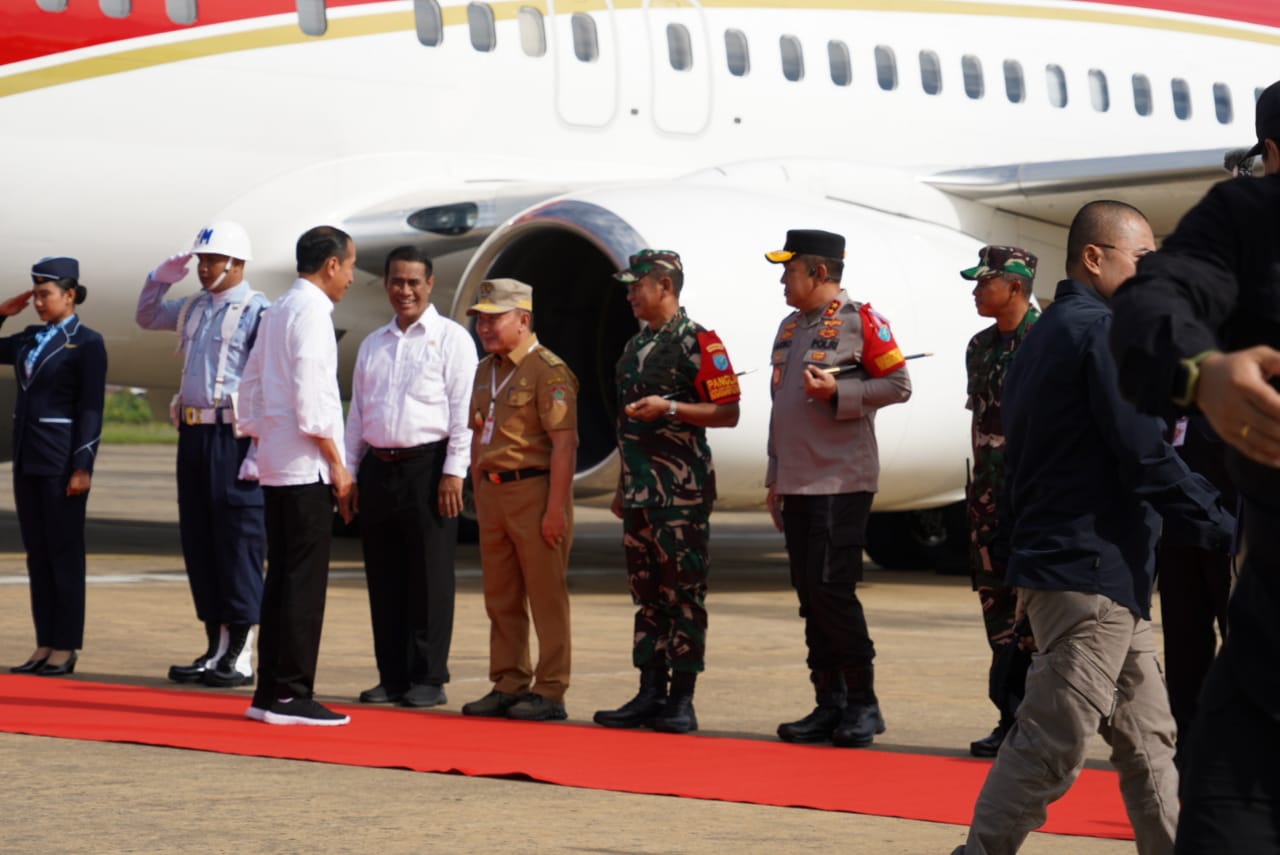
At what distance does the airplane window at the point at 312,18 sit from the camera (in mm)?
10461

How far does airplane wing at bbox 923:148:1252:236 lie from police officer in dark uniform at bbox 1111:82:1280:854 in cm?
884

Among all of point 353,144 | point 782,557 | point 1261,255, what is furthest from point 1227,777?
point 782,557

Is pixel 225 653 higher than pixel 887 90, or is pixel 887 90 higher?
pixel 887 90

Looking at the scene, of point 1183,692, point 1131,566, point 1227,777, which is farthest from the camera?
point 1183,692

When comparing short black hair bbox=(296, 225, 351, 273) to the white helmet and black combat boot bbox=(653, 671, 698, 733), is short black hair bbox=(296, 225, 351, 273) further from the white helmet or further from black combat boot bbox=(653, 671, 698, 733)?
black combat boot bbox=(653, 671, 698, 733)

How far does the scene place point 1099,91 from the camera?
14133 mm

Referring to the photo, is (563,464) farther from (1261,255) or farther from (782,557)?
(782,557)

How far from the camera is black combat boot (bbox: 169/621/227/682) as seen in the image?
7.05 metres

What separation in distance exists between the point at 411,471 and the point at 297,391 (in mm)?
694

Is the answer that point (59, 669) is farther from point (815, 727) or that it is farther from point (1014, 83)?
point (1014, 83)

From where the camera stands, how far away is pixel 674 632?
6348 mm

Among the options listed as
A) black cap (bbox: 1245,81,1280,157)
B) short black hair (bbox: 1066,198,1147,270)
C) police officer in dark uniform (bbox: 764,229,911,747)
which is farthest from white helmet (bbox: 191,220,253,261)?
black cap (bbox: 1245,81,1280,157)

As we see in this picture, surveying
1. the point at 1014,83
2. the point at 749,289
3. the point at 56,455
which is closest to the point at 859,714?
the point at 56,455

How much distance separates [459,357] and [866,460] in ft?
4.99
